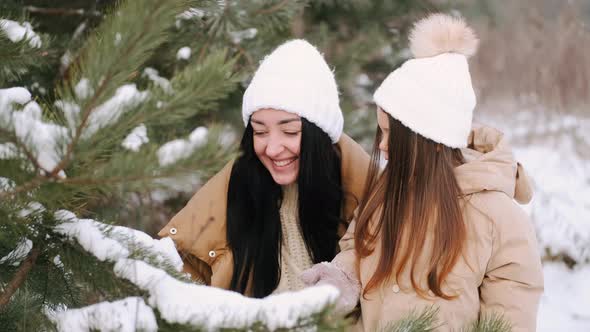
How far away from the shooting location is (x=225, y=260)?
228 centimetres

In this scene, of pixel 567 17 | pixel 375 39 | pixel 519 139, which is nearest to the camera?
pixel 375 39

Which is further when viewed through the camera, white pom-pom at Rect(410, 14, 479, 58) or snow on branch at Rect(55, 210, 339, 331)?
white pom-pom at Rect(410, 14, 479, 58)

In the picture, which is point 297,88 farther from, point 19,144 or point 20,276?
point 19,144

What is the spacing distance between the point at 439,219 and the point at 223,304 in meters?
0.99

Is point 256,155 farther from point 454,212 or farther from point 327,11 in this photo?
point 327,11

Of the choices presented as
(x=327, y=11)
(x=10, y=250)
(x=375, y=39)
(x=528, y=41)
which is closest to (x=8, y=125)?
(x=10, y=250)

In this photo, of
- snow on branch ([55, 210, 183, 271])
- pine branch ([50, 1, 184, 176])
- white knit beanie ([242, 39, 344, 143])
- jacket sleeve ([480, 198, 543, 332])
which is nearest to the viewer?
pine branch ([50, 1, 184, 176])

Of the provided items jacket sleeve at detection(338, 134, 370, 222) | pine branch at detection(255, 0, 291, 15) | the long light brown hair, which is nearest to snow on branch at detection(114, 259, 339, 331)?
the long light brown hair

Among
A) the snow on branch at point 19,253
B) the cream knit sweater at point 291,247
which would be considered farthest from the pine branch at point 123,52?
the cream knit sweater at point 291,247

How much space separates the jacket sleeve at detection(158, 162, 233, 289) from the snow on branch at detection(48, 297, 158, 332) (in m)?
1.14

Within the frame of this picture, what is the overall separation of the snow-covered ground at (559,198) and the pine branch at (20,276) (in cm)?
297

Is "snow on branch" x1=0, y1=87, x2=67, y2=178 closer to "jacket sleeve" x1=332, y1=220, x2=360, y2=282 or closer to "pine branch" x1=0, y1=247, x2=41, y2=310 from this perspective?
"pine branch" x1=0, y1=247, x2=41, y2=310

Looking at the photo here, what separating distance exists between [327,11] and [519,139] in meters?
3.40

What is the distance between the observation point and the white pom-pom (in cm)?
188
